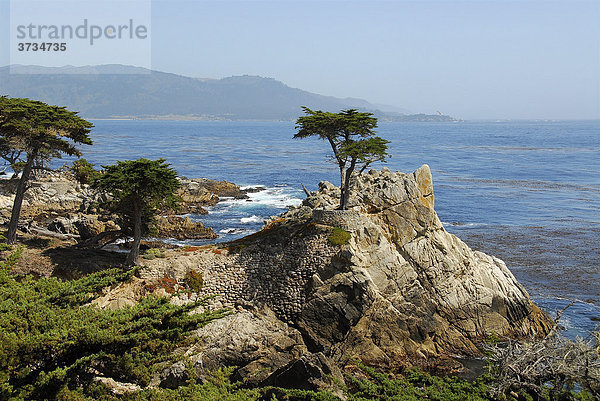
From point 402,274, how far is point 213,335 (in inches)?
400

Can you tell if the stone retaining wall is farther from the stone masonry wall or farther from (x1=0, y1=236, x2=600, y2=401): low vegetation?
(x1=0, y1=236, x2=600, y2=401): low vegetation

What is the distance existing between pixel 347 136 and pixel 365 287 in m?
8.94

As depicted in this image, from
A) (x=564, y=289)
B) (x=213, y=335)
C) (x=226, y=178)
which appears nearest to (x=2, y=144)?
(x=213, y=335)

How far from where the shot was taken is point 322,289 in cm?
2475

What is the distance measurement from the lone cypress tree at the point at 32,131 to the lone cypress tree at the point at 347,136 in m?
12.2

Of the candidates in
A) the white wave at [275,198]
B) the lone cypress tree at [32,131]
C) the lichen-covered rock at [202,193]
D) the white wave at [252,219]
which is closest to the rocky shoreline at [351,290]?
the lone cypress tree at [32,131]

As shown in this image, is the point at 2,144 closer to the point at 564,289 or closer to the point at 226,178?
the point at 564,289

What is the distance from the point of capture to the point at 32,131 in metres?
25.8

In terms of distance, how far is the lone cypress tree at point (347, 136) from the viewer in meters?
27.3

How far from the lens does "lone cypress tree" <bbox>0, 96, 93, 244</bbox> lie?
25939 mm

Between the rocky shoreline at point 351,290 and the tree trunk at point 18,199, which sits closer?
the rocky shoreline at point 351,290

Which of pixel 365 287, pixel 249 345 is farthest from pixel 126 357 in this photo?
pixel 365 287

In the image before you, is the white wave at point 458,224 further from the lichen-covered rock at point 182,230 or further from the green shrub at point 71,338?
the green shrub at point 71,338

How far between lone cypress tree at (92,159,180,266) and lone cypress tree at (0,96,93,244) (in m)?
3.91
